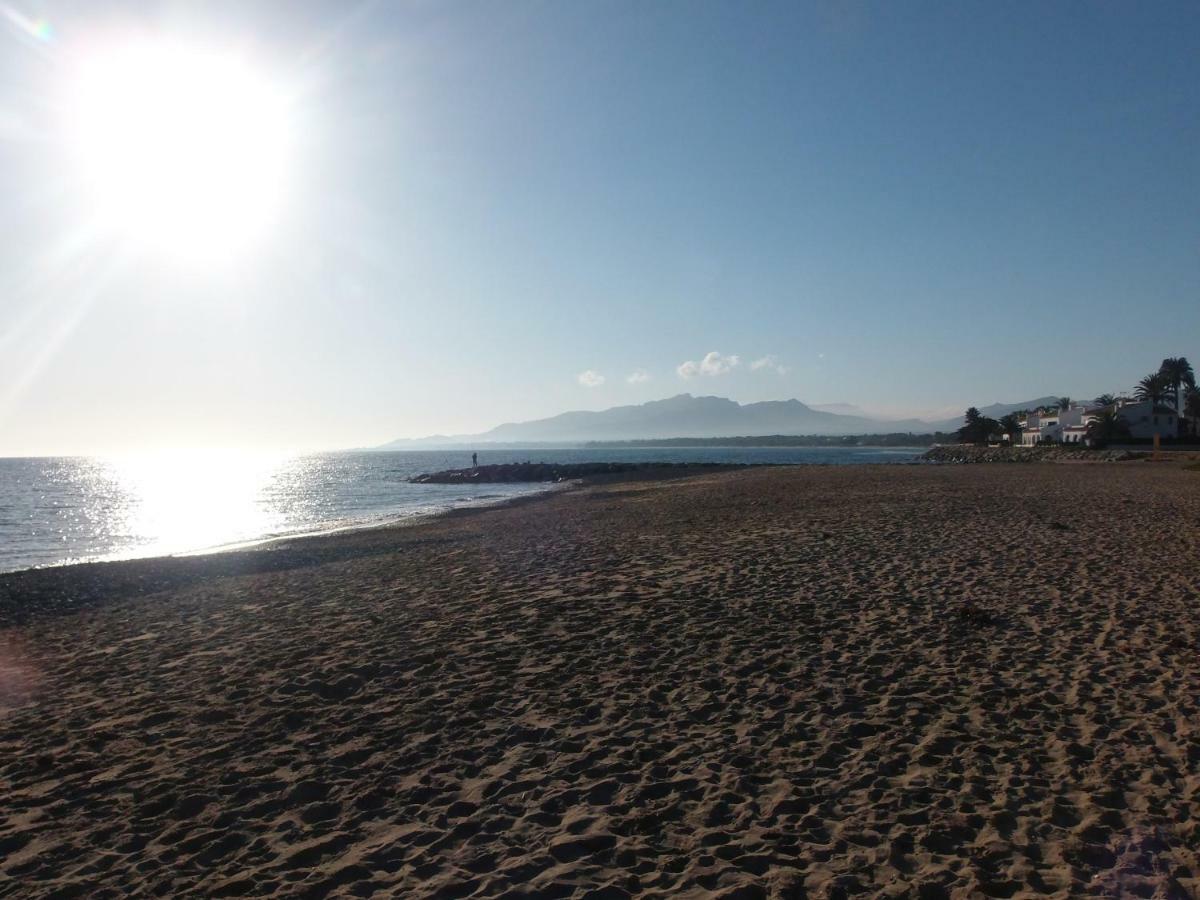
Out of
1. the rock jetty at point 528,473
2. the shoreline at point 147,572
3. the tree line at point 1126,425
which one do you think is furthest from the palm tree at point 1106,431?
the shoreline at point 147,572

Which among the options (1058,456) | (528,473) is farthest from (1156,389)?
(528,473)

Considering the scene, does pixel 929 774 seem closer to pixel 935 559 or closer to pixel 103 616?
pixel 935 559

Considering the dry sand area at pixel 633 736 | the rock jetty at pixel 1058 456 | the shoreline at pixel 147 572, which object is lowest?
the rock jetty at pixel 1058 456

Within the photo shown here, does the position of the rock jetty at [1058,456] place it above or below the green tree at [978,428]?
below

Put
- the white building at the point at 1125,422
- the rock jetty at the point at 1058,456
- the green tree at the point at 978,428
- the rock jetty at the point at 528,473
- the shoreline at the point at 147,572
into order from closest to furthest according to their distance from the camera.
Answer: the shoreline at the point at 147,572 < the rock jetty at the point at 1058,456 < the rock jetty at the point at 528,473 < the white building at the point at 1125,422 < the green tree at the point at 978,428

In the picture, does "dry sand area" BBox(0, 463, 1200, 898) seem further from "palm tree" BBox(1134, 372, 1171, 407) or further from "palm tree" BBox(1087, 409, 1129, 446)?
"palm tree" BBox(1134, 372, 1171, 407)

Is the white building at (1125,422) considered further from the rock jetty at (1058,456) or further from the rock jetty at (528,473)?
the rock jetty at (528,473)

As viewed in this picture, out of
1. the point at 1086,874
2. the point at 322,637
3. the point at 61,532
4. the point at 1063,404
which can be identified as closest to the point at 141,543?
the point at 61,532

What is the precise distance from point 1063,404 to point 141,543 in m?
169

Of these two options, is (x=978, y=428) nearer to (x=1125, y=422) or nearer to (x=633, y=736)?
(x=1125, y=422)

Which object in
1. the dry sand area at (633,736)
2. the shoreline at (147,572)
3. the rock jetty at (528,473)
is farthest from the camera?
the rock jetty at (528,473)

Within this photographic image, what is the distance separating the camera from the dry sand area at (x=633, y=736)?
15.5 feet

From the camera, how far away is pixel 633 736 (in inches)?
261

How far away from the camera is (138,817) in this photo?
562cm
